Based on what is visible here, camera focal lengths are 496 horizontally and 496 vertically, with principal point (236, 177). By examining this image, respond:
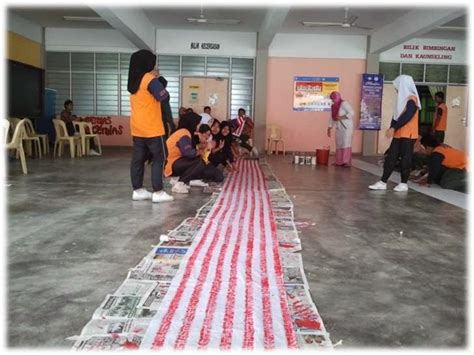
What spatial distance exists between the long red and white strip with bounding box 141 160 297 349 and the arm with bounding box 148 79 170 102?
1275mm

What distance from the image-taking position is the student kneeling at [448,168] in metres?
5.78

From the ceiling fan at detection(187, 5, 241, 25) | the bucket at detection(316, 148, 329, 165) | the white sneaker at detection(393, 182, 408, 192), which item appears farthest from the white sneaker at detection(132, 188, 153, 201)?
the ceiling fan at detection(187, 5, 241, 25)

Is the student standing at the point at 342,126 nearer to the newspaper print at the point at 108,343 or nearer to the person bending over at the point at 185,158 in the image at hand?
the person bending over at the point at 185,158

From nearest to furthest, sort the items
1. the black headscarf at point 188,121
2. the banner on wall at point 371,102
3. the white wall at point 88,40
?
the black headscarf at point 188,121
the banner on wall at point 371,102
the white wall at point 88,40

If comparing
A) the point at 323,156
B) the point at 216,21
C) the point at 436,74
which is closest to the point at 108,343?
the point at 323,156

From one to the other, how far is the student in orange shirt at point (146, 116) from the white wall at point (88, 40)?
27.1ft

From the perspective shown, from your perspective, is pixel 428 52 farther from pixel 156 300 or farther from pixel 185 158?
pixel 156 300

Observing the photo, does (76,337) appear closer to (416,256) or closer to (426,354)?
(426,354)

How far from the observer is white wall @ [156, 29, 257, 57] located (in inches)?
478

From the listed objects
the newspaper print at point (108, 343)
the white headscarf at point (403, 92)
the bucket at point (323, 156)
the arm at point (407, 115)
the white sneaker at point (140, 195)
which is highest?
the white headscarf at point (403, 92)

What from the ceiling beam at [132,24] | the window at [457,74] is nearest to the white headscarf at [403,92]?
the ceiling beam at [132,24]

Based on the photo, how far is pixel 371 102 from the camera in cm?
1216

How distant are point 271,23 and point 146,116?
5401mm

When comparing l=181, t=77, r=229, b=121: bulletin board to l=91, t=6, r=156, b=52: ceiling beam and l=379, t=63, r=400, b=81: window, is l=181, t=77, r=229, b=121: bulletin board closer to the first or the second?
l=91, t=6, r=156, b=52: ceiling beam
